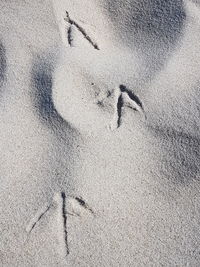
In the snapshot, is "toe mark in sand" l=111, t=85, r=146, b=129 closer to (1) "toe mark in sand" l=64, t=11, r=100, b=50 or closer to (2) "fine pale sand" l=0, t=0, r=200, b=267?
(2) "fine pale sand" l=0, t=0, r=200, b=267

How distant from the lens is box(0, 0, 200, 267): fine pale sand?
960 millimetres

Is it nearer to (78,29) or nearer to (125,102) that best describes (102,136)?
(125,102)

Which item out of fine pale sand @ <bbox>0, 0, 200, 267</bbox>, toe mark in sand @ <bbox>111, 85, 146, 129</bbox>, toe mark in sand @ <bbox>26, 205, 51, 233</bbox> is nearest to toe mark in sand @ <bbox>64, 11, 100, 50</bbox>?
fine pale sand @ <bbox>0, 0, 200, 267</bbox>

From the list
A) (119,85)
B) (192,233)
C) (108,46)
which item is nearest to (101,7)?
(108,46)

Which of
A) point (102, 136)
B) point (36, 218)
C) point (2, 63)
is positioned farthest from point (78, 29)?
point (36, 218)

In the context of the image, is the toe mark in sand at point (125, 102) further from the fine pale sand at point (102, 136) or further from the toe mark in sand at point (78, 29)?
the toe mark in sand at point (78, 29)

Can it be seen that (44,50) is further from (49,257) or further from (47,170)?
(49,257)

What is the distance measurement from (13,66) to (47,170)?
0.30m

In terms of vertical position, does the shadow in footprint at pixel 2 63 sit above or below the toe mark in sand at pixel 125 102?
below

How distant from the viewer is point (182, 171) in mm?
1003

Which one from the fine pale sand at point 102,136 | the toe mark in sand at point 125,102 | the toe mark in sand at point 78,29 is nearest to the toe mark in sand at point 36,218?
the fine pale sand at point 102,136

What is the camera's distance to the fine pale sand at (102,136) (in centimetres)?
96

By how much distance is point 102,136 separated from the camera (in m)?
1.04

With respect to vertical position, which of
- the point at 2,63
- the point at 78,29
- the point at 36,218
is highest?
the point at 78,29
